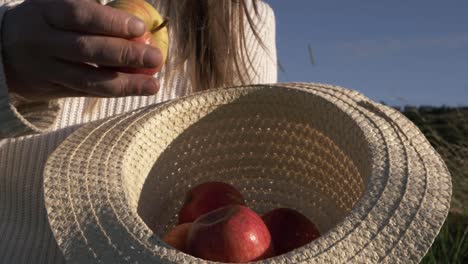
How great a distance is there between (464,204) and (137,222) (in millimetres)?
1768

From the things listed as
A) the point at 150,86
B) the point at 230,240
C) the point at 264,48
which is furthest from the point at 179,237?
the point at 264,48

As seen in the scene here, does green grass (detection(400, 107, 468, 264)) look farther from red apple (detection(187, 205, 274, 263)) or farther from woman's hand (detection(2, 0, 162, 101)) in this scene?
woman's hand (detection(2, 0, 162, 101))

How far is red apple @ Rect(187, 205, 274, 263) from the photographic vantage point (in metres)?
0.84

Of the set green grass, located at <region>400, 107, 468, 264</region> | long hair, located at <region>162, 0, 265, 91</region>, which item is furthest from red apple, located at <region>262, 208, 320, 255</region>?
green grass, located at <region>400, 107, 468, 264</region>

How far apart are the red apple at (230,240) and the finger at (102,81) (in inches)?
8.2

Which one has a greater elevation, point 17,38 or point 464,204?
point 17,38

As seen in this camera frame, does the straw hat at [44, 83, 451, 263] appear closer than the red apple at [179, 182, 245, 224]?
Yes

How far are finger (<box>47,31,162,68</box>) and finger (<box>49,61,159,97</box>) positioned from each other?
3 centimetres

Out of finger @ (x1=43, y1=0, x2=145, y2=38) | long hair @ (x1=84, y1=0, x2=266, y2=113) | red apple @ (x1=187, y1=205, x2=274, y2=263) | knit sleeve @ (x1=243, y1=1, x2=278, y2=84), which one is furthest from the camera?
knit sleeve @ (x1=243, y1=1, x2=278, y2=84)

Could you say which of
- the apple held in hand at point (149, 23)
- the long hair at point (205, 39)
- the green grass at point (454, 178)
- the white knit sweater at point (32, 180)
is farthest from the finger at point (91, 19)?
the green grass at point (454, 178)

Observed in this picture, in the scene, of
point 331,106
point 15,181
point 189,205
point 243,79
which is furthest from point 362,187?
point 15,181

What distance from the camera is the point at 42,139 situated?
1162 mm

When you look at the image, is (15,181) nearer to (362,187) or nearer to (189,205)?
(189,205)

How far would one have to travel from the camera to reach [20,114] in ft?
2.98
